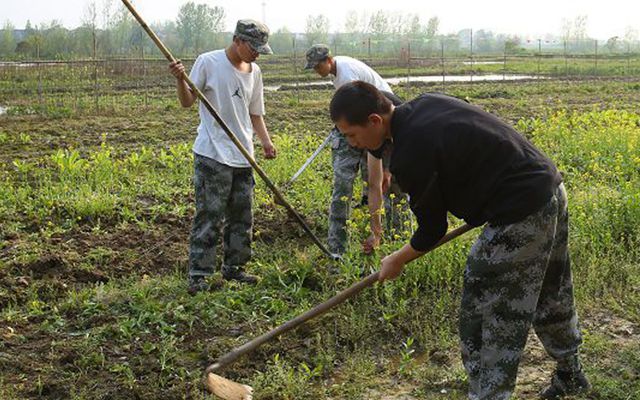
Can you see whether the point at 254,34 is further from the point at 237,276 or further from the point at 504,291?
the point at 504,291

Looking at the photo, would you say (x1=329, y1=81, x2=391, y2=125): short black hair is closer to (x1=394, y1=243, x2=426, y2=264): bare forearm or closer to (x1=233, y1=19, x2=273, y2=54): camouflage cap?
(x1=394, y1=243, x2=426, y2=264): bare forearm

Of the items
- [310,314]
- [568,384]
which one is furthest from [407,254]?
[568,384]

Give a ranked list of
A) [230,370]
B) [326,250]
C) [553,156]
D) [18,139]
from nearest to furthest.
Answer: [230,370] < [326,250] < [553,156] < [18,139]

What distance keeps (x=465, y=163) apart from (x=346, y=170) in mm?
2675

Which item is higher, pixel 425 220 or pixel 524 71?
pixel 524 71

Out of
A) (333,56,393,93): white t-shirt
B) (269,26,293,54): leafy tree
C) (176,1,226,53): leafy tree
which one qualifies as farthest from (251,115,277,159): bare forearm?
(269,26,293,54): leafy tree

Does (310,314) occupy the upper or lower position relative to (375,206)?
lower

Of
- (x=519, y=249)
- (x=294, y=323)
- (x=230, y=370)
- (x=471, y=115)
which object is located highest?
(x=471, y=115)

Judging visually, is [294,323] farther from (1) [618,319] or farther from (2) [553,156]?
(2) [553,156]

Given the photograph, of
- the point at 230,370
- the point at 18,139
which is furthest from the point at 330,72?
the point at 18,139

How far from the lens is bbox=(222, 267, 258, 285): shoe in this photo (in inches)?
204

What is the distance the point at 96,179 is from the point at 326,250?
11.7 feet

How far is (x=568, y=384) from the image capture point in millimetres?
3521

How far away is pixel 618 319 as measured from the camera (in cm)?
448
